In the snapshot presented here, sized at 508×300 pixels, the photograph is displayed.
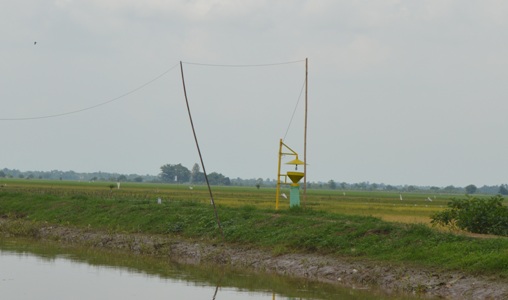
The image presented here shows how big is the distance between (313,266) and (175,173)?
177 meters

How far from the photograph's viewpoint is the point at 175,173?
197 metres

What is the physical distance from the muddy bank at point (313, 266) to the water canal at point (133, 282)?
2.53 feet

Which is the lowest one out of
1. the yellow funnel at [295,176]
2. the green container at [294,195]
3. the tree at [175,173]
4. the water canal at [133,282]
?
the water canal at [133,282]

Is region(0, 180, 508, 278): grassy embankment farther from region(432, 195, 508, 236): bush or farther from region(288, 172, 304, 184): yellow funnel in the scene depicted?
region(432, 195, 508, 236): bush

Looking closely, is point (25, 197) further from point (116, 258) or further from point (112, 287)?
point (112, 287)

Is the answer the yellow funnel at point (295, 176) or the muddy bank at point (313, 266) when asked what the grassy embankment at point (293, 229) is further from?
the yellow funnel at point (295, 176)

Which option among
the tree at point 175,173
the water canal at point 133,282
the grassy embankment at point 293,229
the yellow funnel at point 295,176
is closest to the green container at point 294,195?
the yellow funnel at point 295,176

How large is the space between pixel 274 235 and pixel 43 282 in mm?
7751

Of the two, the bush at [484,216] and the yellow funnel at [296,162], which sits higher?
the yellow funnel at [296,162]

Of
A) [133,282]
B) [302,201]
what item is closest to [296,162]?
[133,282]

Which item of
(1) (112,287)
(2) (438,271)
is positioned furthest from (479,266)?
(1) (112,287)

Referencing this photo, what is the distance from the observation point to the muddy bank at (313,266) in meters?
17.3

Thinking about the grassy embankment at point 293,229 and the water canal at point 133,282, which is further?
the grassy embankment at point 293,229

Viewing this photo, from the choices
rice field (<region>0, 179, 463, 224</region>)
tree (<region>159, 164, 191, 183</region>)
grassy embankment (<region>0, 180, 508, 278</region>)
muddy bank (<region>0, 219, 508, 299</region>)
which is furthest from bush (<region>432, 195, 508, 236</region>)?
tree (<region>159, 164, 191, 183</region>)
